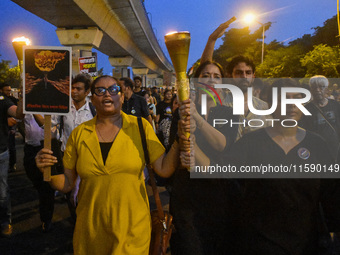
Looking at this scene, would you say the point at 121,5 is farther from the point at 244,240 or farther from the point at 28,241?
the point at 244,240

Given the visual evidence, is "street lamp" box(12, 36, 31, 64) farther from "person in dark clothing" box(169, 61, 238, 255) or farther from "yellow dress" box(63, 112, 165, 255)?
"person in dark clothing" box(169, 61, 238, 255)

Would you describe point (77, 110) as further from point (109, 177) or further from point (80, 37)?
point (80, 37)

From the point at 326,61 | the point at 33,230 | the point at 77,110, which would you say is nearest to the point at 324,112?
the point at 77,110

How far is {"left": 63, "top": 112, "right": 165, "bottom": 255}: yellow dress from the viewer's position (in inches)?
88.7

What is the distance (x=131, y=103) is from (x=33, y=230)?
260 centimetres

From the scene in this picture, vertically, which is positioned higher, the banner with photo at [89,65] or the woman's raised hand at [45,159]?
the banner with photo at [89,65]

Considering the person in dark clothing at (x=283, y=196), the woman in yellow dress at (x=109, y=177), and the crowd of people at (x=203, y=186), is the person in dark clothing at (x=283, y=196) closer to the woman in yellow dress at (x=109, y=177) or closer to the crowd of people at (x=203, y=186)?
the crowd of people at (x=203, y=186)

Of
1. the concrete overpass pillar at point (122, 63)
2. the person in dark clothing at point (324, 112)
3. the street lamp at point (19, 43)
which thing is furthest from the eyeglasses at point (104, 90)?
the concrete overpass pillar at point (122, 63)

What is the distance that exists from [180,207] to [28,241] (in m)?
2.91

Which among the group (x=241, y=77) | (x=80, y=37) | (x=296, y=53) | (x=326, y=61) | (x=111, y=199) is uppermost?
(x=296, y=53)

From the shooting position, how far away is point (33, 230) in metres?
4.74

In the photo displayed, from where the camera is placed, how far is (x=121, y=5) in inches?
659

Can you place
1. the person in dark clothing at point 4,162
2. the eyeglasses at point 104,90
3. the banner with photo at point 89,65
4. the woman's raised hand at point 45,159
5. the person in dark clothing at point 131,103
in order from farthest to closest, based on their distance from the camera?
the banner with photo at point 89,65 < the person in dark clothing at point 131,103 < the person in dark clothing at point 4,162 < the eyeglasses at point 104,90 < the woman's raised hand at point 45,159

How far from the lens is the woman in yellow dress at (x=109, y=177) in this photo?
7.39ft
